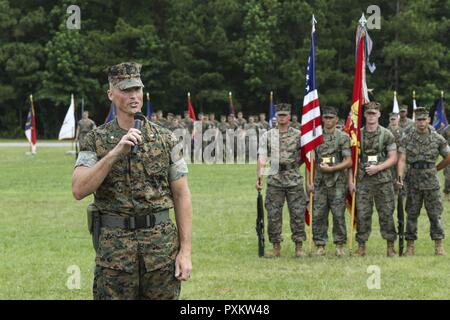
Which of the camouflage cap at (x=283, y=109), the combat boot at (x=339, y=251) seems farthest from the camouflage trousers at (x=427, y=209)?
the camouflage cap at (x=283, y=109)

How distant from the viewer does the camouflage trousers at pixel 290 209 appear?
1148cm

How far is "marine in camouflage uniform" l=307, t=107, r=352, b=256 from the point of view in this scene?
11.5m

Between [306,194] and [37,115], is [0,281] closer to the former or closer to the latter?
[306,194]

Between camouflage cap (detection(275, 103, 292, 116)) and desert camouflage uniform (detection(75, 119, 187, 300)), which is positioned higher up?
camouflage cap (detection(275, 103, 292, 116))

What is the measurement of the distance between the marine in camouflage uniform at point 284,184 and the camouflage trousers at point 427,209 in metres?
1.54

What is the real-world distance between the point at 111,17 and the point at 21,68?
7.71 m

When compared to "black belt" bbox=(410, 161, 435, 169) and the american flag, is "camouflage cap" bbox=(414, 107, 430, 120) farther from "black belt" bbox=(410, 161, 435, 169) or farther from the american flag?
the american flag

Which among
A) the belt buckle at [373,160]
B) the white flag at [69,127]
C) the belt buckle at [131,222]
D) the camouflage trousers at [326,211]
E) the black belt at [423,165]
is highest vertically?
the white flag at [69,127]

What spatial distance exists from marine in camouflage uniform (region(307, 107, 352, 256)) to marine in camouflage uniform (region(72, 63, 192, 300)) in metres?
6.61

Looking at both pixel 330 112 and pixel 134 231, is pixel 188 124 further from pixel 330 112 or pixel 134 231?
pixel 134 231

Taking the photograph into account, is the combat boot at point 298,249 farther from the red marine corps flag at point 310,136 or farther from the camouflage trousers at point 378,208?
the camouflage trousers at point 378,208

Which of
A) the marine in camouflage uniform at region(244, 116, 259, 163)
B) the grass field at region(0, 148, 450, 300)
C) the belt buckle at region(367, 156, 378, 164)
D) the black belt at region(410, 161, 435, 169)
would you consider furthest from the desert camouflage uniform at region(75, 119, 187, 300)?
the marine in camouflage uniform at region(244, 116, 259, 163)

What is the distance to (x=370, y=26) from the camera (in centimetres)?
4781
